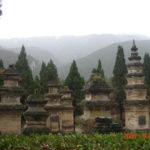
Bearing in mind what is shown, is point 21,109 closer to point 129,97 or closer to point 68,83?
point 129,97

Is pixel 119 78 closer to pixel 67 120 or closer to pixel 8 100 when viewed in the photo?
pixel 67 120

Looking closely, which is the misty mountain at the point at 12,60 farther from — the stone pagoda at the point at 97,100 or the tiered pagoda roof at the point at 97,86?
the stone pagoda at the point at 97,100

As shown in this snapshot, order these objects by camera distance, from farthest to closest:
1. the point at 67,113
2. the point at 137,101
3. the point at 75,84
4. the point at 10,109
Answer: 1. the point at 75,84
2. the point at 67,113
3. the point at 137,101
4. the point at 10,109

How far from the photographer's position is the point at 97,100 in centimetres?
1531

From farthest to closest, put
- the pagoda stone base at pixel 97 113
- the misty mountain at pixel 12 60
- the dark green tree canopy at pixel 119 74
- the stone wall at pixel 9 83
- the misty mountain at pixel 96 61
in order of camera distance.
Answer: the misty mountain at pixel 96 61, the misty mountain at pixel 12 60, the dark green tree canopy at pixel 119 74, the stone wall at pixel 9 83, the pagoda stone base at pixel 97 113

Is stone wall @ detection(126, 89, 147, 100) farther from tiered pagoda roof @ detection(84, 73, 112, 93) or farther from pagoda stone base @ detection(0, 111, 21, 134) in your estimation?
pagoda stone base @ detection(0, 111, 21, 134)

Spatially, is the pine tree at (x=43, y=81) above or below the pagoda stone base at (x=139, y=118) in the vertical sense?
above

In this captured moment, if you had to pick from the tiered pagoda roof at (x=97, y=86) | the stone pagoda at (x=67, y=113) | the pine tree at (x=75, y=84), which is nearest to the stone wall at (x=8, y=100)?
the tiered pagoda roof at (x=97, y=86)

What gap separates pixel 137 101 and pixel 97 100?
9144mm

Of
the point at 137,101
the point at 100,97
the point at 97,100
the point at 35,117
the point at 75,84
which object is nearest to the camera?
the point at 97,100

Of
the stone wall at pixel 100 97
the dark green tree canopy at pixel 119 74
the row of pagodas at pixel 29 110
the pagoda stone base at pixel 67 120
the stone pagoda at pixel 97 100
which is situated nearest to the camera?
the stone pagoda at pixel 97 100

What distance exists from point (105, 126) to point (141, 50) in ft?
525

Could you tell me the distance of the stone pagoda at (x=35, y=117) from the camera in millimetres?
15852

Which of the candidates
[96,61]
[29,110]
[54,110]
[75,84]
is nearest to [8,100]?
[29,110]
